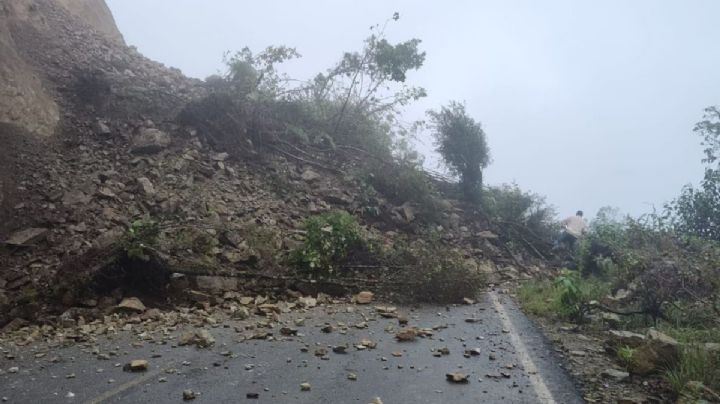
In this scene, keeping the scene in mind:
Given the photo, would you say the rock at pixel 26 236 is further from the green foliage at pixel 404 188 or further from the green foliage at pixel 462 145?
the green foliage at pixel 462 145

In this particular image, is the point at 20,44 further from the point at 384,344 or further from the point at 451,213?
the point at 451,213

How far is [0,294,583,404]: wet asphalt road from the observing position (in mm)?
3627

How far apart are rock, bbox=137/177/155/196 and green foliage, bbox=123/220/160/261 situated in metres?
1.84

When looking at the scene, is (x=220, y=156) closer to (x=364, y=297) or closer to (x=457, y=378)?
(x=364, y=297)

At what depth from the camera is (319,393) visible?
3.70 meters

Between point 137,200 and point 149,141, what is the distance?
7.14 ft

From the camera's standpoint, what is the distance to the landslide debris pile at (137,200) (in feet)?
21.1

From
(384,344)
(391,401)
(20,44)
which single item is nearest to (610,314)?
(384,344)

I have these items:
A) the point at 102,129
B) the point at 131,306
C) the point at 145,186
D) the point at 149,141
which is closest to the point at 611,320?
the point at 131,306

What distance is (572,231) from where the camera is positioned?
1390 centimetres

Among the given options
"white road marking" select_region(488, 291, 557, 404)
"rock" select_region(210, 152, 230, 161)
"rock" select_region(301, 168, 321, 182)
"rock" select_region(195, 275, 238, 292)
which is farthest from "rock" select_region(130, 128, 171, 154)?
"white road marking" select_region(488, 291, 557, 404)

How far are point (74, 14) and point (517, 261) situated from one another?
1589 cm

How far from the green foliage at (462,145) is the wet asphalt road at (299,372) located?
11694 mm

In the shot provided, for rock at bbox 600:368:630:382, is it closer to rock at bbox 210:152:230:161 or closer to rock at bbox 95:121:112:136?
rock at bbox 210:152:230:161
